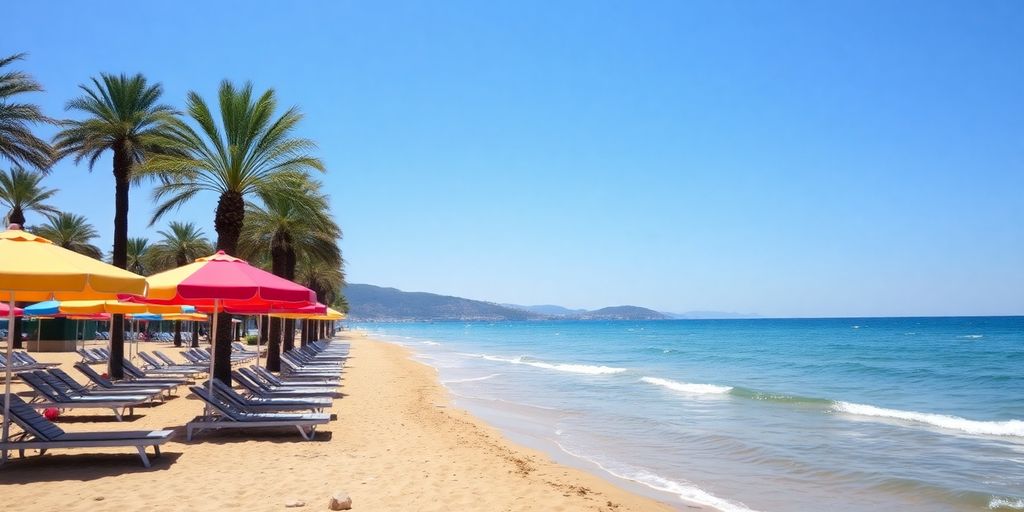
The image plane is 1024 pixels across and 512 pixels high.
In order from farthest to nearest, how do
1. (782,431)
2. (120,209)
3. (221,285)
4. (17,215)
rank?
(17,215)
(120,209)
(782,431)
(221,285)

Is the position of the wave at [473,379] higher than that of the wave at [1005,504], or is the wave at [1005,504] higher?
the wave at [1005,504]

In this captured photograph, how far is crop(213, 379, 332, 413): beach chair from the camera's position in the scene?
10.3m

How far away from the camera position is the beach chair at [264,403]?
10.3 meters

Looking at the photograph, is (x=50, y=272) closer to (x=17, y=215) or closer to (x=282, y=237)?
(x=282, y=237)

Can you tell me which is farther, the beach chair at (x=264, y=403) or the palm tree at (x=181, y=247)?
the palm tree at (x=181, y=247)

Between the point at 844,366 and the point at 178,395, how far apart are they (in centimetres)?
2816

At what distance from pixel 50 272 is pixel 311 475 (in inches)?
121

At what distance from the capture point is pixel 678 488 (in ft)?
28.2

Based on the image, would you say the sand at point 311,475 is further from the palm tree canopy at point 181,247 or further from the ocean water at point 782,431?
the palm tree canopy at point 181,247

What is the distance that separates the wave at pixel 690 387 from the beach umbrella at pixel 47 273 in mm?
16653

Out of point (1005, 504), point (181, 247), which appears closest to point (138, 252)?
point (181, 247)

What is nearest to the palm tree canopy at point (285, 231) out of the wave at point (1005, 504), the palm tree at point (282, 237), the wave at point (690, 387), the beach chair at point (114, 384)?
the palm tree at point (282, 237)

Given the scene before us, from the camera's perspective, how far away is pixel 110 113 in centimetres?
1695

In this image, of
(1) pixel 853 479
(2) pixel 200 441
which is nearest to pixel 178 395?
(2) pixel 200 441
